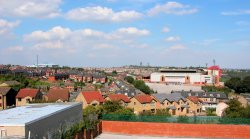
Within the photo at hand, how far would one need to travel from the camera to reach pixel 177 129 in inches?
790

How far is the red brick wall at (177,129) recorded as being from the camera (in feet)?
63.8

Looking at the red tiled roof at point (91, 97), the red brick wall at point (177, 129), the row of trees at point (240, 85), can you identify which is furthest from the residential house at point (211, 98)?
the red brick wall at point (177, 129)

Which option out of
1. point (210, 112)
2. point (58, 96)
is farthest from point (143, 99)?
point (58, 96)

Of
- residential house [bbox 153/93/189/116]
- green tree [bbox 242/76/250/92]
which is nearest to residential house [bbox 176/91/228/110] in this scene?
residential house [bbox 153/93/189/116]

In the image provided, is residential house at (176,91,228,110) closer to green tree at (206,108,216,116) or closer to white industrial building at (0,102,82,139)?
green tree at (206,108,216,116)

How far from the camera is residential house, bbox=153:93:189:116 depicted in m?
41.5

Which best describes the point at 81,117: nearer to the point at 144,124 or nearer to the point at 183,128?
the point at 144,124

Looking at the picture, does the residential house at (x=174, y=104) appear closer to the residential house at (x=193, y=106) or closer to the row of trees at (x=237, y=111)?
the residential house at (x=193, y=106)

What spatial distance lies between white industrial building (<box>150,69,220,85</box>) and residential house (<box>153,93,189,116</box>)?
50923 mm

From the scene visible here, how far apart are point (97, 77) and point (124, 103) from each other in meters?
50.7

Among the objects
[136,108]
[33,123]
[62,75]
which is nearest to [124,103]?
[136,108]

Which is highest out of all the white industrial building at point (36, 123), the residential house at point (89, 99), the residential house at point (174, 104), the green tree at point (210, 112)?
the white industrial building at point (36, 123)

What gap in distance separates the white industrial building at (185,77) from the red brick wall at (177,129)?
73.7 m

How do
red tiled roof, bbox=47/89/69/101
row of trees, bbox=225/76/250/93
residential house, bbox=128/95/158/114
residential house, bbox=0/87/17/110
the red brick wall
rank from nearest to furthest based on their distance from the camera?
1. the red brick wall
2. residential house, bbox=0/87/17/110
3. residential house, bbox=128/95/158/114
4. red tiled roof, bbox=47/89/69/101
5. row of trees, bbox=225/76/250/93
